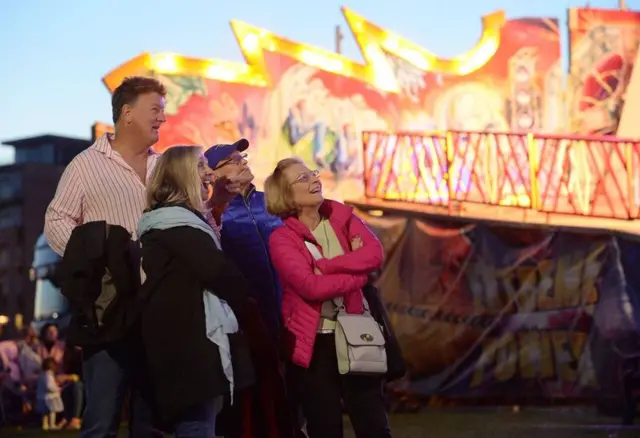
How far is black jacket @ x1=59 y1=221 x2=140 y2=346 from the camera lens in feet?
14.0

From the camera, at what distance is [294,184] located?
5.04 m

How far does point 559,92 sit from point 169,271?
1438 cm

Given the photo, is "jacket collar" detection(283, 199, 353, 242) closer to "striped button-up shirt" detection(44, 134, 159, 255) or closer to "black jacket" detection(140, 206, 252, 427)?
"striped button-up shirt" detection(44, 134, 159, 255)

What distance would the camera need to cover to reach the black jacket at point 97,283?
14.0 ft

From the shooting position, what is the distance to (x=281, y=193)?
5082mm

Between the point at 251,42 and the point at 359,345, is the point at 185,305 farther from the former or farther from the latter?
the point at 251,42

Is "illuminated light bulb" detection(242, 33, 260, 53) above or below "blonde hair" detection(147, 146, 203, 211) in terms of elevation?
above

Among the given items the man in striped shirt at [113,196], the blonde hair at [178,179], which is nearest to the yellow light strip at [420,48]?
the man in striped shirt at [113,196]

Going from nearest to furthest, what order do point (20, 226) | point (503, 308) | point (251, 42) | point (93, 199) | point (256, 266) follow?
point (93, 199) → point (256, 266) → point (503, 308) → point (251, 42) → point (20, 226)

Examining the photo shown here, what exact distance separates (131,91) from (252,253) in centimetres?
93

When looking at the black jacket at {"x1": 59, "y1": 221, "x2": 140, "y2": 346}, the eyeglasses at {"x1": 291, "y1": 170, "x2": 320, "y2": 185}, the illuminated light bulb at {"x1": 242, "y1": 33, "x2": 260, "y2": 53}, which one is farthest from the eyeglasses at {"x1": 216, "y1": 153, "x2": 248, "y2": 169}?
the illuminated light bulb at {"x1": 242, "y1": 33, "x2": 260, "y2": 53}

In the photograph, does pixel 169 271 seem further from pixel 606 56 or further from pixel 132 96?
pixel 606 56

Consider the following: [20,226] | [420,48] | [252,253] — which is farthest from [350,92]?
[20,226]

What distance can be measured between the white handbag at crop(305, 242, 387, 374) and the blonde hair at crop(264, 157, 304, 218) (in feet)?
1.65
